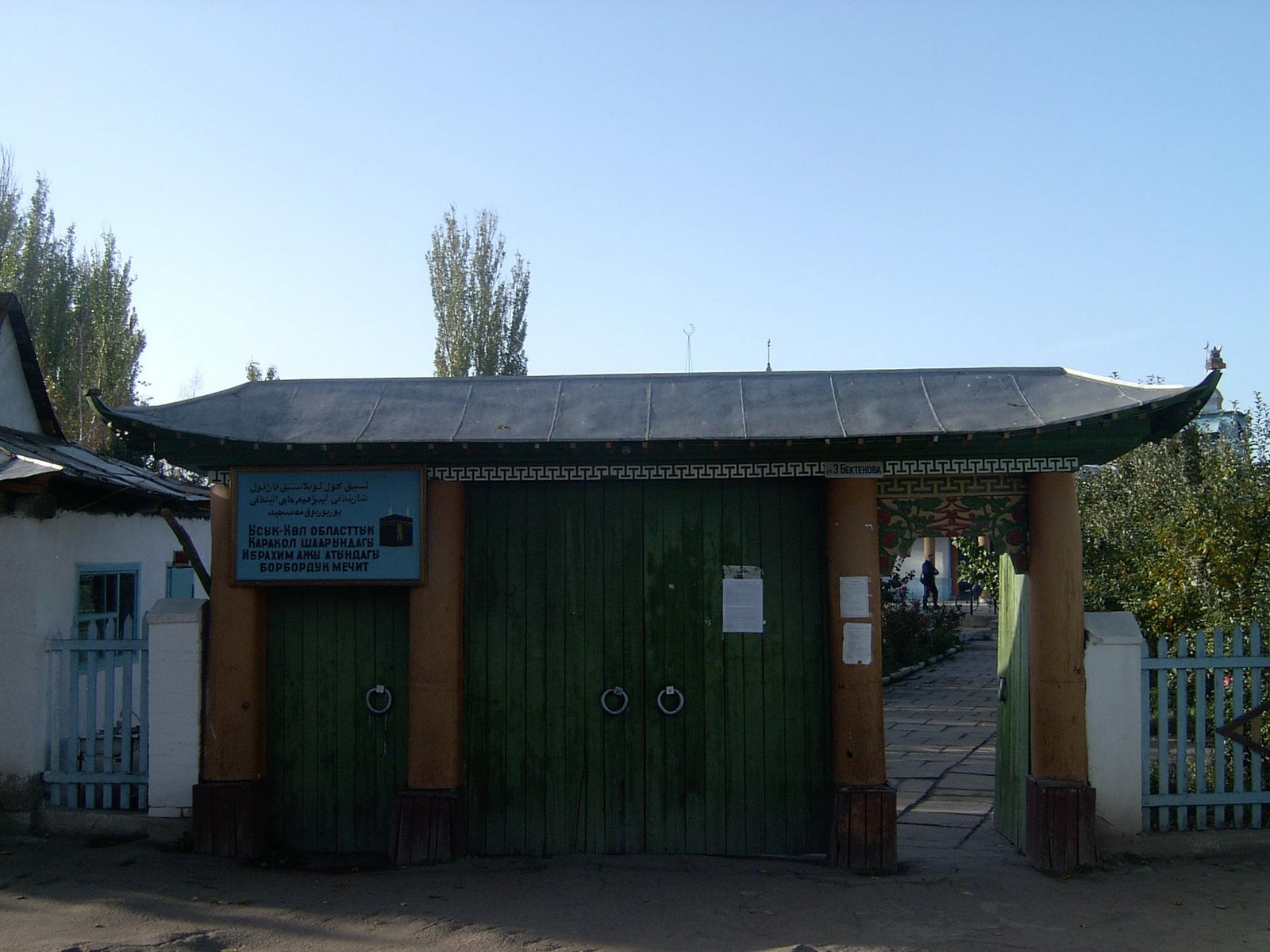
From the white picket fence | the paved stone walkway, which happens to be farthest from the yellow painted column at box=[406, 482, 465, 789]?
the paved stone walkway

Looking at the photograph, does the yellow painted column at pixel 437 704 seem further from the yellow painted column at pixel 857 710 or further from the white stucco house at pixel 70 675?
the yellow painted column at pixel 857 710

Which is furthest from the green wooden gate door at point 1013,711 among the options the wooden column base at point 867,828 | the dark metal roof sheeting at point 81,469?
the dark metal roof sheeting at point 81,469

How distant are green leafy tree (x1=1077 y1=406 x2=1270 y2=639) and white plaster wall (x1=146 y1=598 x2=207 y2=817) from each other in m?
7.65

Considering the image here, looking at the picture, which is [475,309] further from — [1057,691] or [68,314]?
[1057,691]

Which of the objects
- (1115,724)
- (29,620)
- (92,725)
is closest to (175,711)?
(92,725)

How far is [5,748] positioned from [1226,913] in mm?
7604

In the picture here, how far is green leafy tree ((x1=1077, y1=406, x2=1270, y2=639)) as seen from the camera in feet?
28.9

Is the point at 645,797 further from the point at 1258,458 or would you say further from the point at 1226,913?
the point at 1258,458

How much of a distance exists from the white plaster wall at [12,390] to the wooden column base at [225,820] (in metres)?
4.97

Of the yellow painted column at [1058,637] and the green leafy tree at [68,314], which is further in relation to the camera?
the green leafy tree at [68,314]

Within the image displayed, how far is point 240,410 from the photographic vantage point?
22.6ft

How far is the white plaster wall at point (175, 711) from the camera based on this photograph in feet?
22.4

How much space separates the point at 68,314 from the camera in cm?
2316

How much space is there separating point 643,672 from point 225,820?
2.84 m
